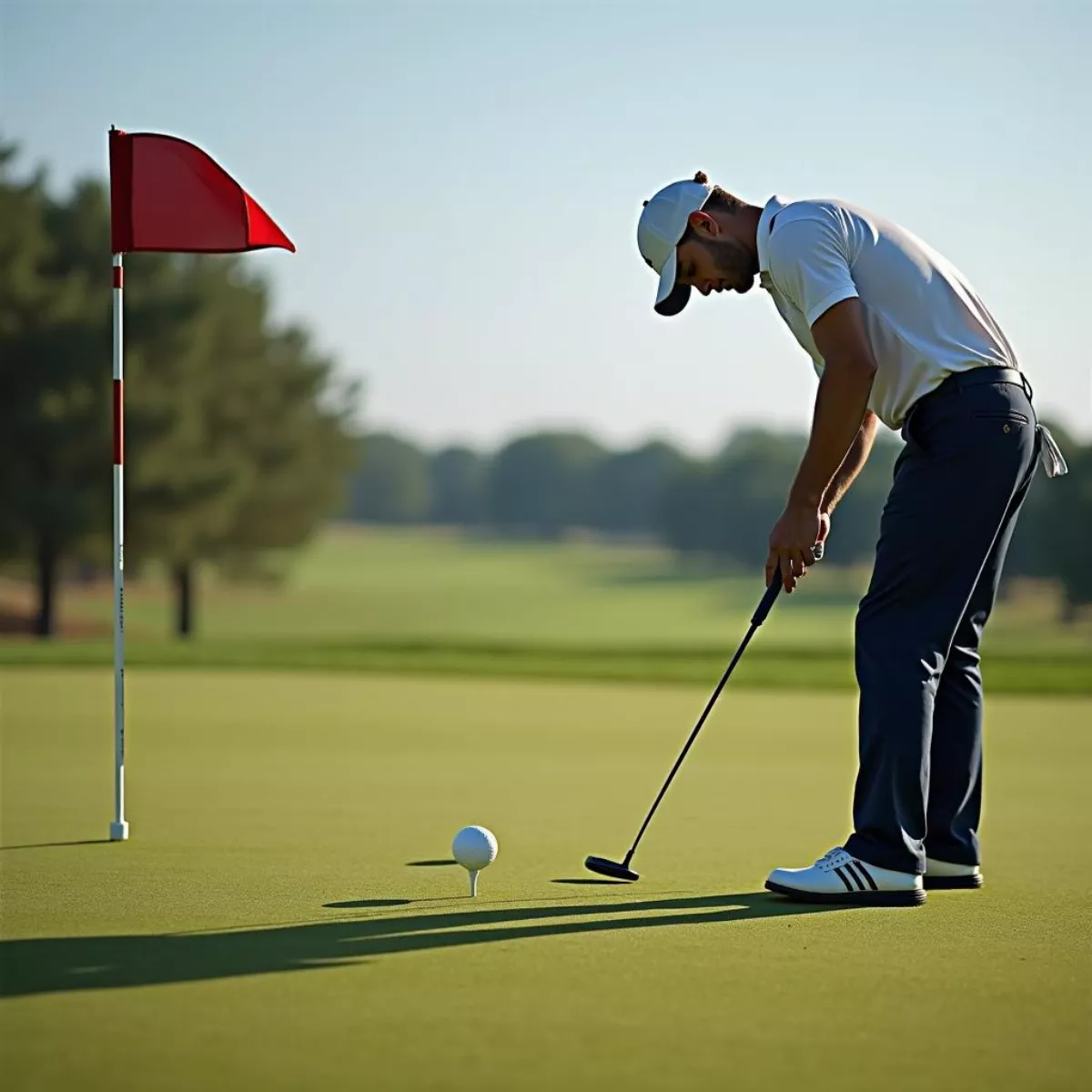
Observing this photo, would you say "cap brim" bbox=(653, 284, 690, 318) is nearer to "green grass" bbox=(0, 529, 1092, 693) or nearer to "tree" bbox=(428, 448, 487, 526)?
"green grass" bbox=(0, 529, 1092, 693)

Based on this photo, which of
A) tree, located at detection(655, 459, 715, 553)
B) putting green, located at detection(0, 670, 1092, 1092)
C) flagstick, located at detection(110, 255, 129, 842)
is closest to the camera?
putting green, located at detection(0, 670, 1092, 1092)

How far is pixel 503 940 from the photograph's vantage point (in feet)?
9.99

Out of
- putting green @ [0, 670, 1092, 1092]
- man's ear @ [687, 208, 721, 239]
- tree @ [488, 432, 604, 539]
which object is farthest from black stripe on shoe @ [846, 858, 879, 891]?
tree @ [488, 432, 604, 539]

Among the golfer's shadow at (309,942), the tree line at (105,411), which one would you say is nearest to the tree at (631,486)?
the tree line at (105,411)

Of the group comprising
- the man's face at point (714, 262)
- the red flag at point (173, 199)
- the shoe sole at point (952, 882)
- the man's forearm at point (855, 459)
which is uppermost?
the red flag at point (173, 199)

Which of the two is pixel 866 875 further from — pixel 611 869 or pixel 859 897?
→ pixel 611 869

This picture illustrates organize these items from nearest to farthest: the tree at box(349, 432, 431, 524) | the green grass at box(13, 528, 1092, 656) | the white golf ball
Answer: the white golf ball → the green grass at box(13, 528, 1092, 656) → the tree at box(349, 432, 431, 524)

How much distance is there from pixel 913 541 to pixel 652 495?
72.2 meters

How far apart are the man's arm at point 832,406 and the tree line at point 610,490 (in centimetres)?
4762

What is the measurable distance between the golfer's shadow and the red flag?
2286mm

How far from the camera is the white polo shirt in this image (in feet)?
12.0

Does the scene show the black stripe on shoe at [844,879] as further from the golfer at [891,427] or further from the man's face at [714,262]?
the man's face at [714,262]

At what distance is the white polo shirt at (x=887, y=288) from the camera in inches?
144

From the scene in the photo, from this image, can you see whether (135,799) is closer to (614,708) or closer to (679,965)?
(679,965)
